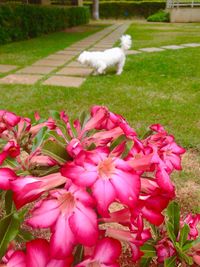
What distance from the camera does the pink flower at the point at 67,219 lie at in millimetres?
619

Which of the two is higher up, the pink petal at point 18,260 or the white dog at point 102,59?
the pink petal at point 18,260

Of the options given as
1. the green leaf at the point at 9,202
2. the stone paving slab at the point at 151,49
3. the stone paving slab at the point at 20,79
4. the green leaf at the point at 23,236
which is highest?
the green leaf at the point at 9,202

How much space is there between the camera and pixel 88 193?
0.67 meters

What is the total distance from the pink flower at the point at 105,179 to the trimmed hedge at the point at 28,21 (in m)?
9.78

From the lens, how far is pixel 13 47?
A: 9156 millimetres

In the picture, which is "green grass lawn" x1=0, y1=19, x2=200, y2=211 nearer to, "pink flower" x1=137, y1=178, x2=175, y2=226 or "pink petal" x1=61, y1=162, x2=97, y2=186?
"pink flower" x1=137, y1=178, x2=175, y2=226

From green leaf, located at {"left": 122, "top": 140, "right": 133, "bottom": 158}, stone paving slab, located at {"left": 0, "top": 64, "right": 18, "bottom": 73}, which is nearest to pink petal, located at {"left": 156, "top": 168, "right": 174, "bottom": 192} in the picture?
green leaf, located at {"left": 122, "top": 140, "right": 133, "bottom": 158}

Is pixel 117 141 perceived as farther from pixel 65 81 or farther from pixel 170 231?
pixel 65 81

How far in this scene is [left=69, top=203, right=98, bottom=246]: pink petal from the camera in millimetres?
610

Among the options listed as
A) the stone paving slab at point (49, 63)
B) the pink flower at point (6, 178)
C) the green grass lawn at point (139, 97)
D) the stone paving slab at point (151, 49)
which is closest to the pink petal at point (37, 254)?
the pink flower at point (6, 178)

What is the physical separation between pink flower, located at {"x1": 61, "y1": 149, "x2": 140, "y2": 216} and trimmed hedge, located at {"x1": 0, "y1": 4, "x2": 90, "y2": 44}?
9778 mm

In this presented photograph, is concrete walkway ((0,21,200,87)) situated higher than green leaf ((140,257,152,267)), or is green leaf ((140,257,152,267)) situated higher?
green leaf ((140,257,152,267))

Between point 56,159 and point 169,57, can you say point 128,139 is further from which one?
point 169,57

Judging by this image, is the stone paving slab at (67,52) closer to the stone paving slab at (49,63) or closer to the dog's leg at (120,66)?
the stone paving slab at (49,63)
